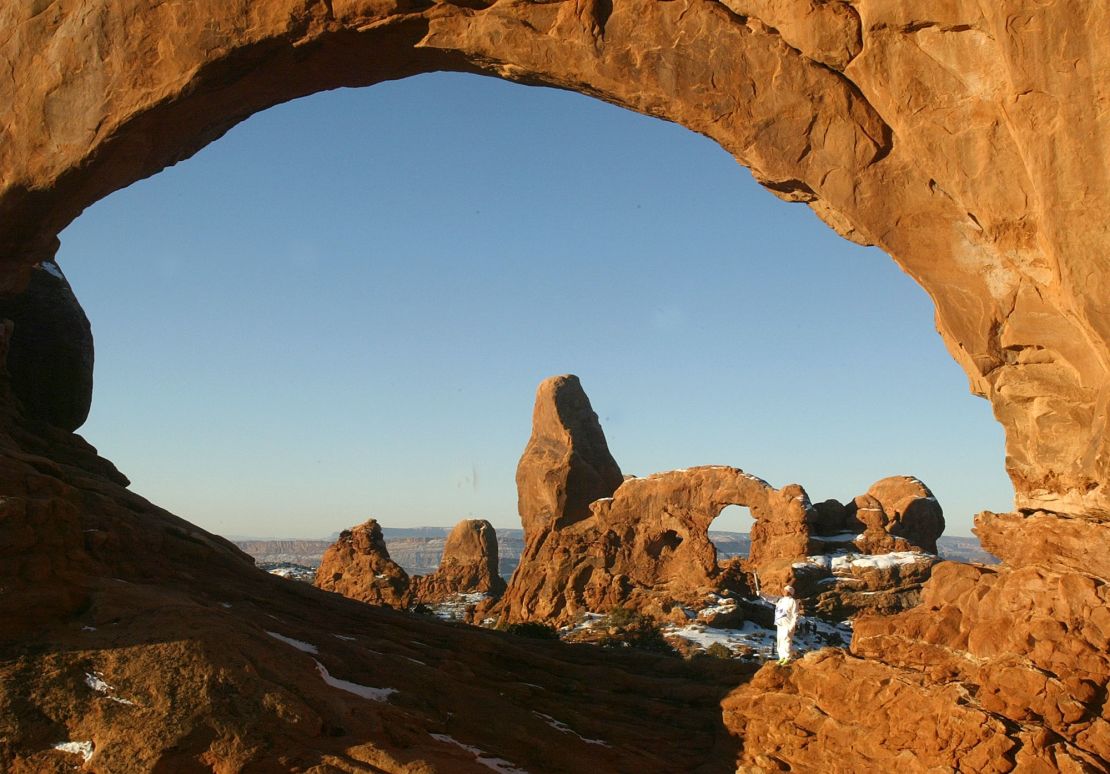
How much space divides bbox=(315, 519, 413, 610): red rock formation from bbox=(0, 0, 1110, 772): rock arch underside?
944 inches

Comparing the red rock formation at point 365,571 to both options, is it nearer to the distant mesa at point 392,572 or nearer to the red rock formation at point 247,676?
the distant mesa at point 392,572

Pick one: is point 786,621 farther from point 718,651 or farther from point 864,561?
point 864,561

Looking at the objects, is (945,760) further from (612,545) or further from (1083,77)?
(612,545)

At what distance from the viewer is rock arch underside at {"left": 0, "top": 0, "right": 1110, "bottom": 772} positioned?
31.7ft

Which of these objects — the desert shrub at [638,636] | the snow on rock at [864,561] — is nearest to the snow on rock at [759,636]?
the desert shrub at [638,636]

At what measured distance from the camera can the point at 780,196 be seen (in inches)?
494

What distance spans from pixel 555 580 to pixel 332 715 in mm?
32018

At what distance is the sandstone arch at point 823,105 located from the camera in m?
9.97

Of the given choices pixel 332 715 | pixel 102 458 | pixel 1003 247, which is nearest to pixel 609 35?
pixel 1003 247

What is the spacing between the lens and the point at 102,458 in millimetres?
18953

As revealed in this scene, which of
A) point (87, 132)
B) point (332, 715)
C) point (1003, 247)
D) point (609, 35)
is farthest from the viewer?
point (87, 132)

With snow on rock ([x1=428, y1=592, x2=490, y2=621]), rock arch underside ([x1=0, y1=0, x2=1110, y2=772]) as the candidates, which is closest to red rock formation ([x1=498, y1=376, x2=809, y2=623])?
snow on rock ([x1=428, y1=592, x2=490, y2=621])

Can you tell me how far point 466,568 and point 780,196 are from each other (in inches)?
1745

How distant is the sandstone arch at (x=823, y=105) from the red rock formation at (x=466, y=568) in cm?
4112
